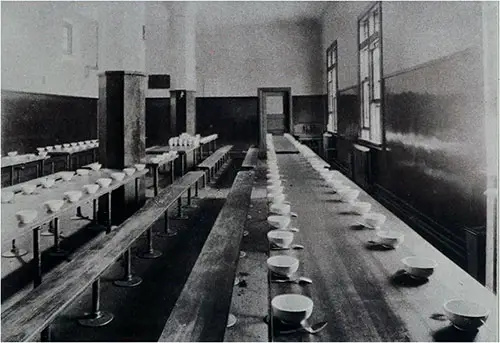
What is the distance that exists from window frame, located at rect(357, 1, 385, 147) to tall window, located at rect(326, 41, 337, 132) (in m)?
2.78

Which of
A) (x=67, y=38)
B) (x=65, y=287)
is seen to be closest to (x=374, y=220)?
(x=65, y=287)

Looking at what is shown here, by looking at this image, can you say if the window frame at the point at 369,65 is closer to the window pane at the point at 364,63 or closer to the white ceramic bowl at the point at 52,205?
the window pane at the point at 364,63

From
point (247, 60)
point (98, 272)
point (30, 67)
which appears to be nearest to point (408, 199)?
point (98, 272)

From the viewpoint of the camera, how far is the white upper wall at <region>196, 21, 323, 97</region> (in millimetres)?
12586

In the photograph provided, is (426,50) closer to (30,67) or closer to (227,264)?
(227,264)

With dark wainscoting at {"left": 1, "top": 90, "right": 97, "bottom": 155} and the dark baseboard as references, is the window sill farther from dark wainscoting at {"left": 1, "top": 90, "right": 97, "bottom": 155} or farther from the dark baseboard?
dark wainscoting at {"left": 1, "top": 90, "right": 97, "bottom": 155}

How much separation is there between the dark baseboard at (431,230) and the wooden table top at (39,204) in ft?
9.24

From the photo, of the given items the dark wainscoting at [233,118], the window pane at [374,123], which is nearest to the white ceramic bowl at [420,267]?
the window pane at [374,123]

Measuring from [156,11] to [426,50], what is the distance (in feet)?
28.7

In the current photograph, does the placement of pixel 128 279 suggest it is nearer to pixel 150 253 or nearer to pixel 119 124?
pixel 150 253

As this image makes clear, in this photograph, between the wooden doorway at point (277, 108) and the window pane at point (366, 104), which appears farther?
the wooden doorway at point (277, 108)

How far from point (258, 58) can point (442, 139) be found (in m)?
9.42

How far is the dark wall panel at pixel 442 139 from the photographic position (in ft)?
10.4

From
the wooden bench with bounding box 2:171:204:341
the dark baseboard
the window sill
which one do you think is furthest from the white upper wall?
the wooden bench with bounding box 2:171:204:341
